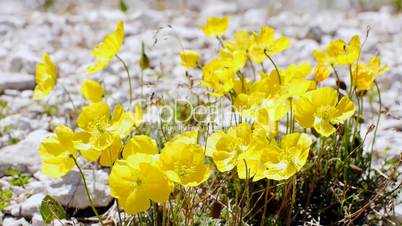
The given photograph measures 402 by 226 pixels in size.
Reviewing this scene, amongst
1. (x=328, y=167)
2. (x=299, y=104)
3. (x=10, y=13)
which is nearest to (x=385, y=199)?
(x=328, y=167)

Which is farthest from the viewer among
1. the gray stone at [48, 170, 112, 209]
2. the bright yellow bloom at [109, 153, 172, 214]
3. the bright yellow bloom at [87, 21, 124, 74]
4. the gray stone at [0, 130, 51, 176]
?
the gray stone at [0, 130, 51, 176]

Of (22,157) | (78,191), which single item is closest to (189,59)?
(78,191)

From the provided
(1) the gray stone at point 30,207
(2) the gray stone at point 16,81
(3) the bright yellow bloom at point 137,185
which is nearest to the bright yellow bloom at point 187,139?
(3) the bright yellow bloom at point 137,185

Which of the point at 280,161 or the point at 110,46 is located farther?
the point at 110,46

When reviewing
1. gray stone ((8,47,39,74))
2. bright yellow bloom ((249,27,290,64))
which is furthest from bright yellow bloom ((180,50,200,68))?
gray stone ((8,47,39,74))

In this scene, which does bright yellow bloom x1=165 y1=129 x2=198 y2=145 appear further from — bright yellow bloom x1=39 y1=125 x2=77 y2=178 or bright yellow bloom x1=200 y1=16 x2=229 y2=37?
bright yellow bloom x1=200 y1=16 x2=229 y2=37

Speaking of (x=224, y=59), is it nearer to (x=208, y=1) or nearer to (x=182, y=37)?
(x=182, y=37)

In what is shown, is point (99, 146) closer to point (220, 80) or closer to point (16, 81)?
point (220, 80)
